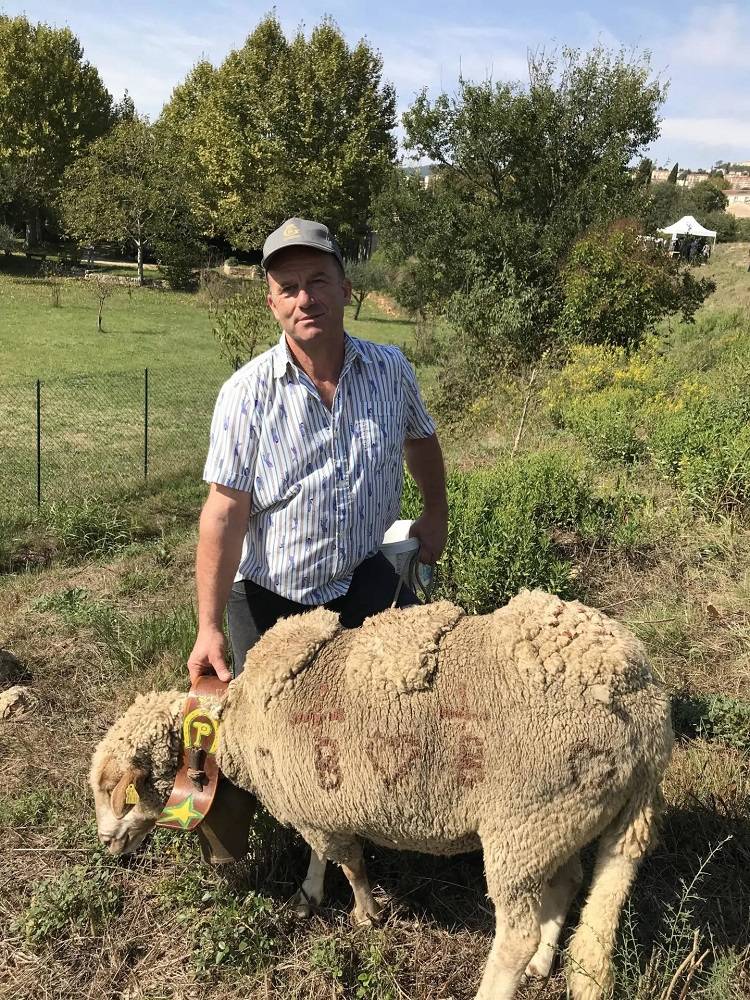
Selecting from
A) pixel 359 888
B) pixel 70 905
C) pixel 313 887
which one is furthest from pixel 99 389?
pixel 359 888

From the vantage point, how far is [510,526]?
184 inches

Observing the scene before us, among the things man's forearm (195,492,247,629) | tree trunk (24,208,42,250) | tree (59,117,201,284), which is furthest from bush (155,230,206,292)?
man's forearm (195,492,247,629)

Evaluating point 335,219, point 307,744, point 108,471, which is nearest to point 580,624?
point 307,744

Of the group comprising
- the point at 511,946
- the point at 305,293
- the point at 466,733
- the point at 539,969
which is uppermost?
the point at 305,293

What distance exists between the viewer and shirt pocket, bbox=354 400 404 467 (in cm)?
256

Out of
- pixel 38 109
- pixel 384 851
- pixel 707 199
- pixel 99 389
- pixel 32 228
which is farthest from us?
pixel 707 199

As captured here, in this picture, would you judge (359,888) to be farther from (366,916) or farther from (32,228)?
(32,228)

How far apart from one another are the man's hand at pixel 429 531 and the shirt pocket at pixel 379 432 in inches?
19.6

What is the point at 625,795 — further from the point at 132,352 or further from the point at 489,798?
the point at 132,352

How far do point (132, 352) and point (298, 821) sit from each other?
64.2 feet

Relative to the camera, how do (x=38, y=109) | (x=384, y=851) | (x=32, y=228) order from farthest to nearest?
(x=32, y=228) → (x=38, y=109) → (x=384, y=851)

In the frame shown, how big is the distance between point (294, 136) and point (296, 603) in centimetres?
3976

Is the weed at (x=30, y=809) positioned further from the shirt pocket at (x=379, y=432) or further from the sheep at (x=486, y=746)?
the shirt pocket at (x=379, y=432)

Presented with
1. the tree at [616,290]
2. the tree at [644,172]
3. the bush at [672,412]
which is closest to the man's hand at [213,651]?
the bush at [672,412]
